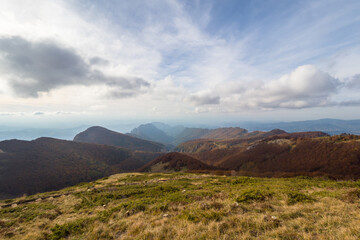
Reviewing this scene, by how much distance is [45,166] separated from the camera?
13962cm

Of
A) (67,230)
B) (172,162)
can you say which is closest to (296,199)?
(67,230)

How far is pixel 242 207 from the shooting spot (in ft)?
28.2

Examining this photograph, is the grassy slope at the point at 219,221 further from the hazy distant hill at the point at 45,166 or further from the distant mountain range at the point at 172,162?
the hazy distant hill at the point at 45,166

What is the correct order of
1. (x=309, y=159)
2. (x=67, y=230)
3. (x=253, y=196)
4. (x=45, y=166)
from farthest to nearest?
(x=45, y=166), (x=309, y=159), (x=253, y=196), (x=67, y=230)

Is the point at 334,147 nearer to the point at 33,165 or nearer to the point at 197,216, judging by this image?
the point at 197,216

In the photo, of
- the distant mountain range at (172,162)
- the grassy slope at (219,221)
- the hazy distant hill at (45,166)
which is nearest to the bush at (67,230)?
the grassy slope at (219,221)

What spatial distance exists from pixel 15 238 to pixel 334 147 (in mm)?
127342

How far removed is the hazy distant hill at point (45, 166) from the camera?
11144cm

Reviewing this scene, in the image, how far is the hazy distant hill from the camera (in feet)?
366

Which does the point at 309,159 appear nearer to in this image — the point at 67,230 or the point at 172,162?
the point at 172,162

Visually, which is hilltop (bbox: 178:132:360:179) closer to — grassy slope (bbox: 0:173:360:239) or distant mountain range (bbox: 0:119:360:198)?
distant mountain range (bbox: 0:119:360:198)

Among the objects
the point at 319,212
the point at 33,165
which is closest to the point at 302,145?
the point at 319,212

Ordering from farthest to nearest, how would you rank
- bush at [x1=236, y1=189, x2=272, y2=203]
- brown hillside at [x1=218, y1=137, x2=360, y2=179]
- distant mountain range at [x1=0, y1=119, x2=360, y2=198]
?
distant mountain range at [x1=0, y1=119, x2=360, y2=198] < brown hillside at [x1=218, y1=137, x2=360, y2=179] < bush at [x1=236, y1=189, x2=272, y2=203]

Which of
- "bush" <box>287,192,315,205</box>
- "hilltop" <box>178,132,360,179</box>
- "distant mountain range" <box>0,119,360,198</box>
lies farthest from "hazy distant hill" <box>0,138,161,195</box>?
"bush" <box>287,192,315,205</box>
